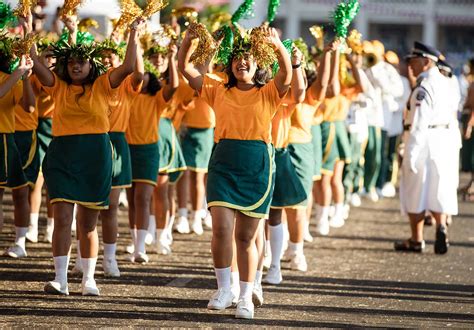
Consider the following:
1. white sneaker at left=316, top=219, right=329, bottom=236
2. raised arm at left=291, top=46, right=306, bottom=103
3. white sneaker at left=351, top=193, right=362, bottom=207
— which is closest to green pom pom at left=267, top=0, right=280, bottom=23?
raised arm at left=291, top=46, right=306, bottom=103

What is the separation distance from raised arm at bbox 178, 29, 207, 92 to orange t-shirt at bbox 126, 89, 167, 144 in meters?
2.42

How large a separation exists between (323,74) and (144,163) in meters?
1.91

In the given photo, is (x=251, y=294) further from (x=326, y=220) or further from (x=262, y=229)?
(x=326, y=220)

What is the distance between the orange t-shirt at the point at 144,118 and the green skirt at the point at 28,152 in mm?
935

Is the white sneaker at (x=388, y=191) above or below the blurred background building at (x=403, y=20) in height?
below

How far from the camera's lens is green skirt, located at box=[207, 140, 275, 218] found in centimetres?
930

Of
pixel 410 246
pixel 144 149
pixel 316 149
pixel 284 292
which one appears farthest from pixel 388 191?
pixel 284 292

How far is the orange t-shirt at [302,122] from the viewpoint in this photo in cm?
1166

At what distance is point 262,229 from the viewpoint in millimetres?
9906

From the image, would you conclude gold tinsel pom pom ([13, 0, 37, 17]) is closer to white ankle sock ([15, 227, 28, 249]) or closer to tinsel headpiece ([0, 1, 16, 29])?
tinsel headpiece ([0, 1, 16, 29])

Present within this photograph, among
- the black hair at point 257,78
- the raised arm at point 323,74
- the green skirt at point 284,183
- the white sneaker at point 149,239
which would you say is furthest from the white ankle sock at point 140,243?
the black hair at point 257,78

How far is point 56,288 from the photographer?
9797mm

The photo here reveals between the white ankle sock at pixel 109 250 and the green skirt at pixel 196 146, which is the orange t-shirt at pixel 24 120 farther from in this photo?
the green skirt at pixel 196 146

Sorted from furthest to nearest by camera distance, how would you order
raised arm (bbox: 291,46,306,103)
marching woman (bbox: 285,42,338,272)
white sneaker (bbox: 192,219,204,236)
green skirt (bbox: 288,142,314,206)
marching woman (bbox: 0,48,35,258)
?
white sneaker (bbox: 192,219,204,236) → green skirt (bbox: 288,142,314,206) → marching woman (bbox: 285,42,338,272) → marching woman (bbox: 0,48,35,258) → raised arm (bbox: 291,46,306,103)
